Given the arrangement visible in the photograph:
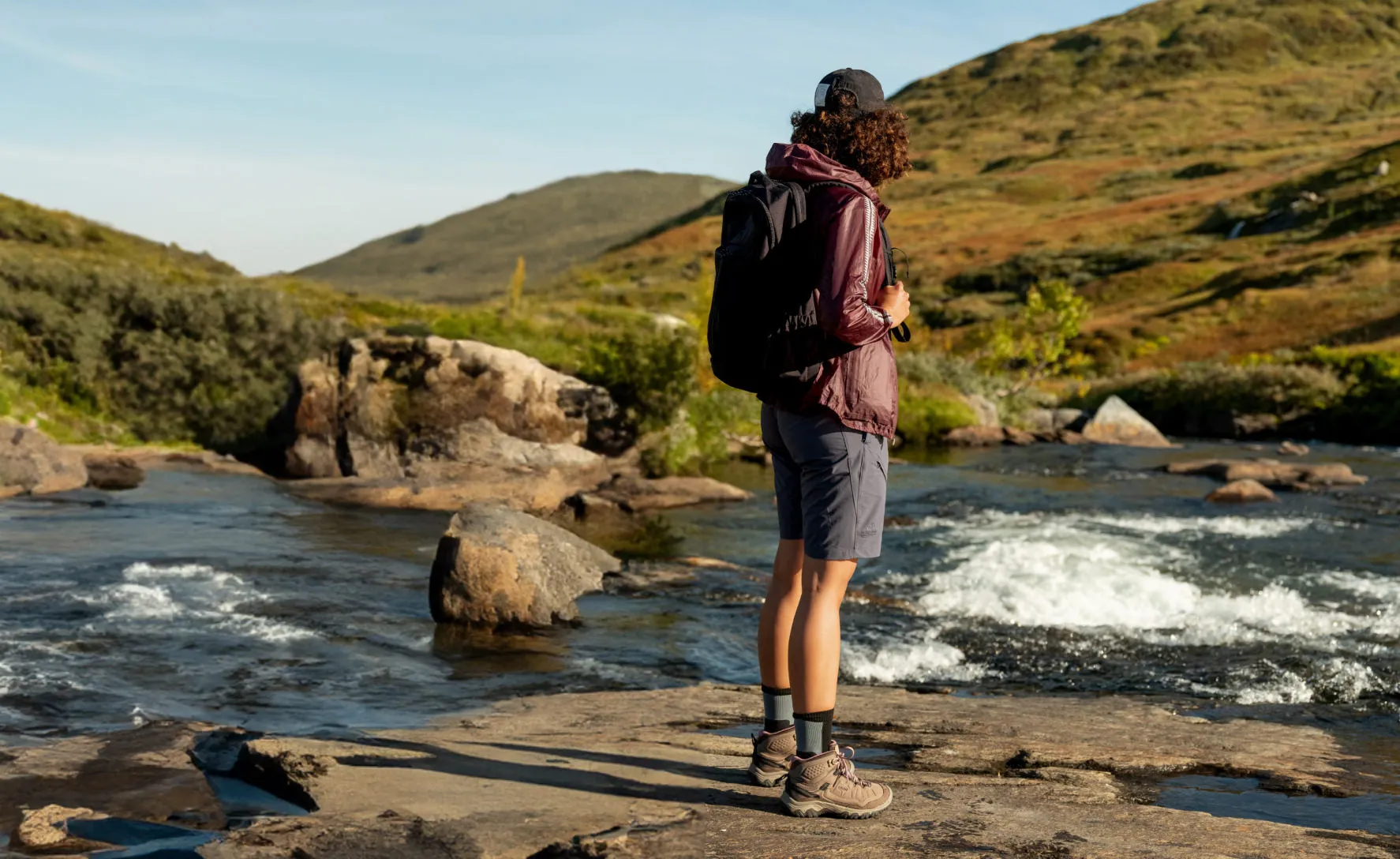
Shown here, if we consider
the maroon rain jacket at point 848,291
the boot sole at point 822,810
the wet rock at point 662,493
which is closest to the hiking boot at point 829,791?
the boot sole at point 822,810

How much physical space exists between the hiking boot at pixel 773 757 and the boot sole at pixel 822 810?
0.35 m

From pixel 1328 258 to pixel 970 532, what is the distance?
4893cm

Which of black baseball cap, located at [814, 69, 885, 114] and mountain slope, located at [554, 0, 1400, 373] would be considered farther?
mountain slope, located at [554, 0, 1400, 373]

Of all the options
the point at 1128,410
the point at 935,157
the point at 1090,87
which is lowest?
the point at 1128,410

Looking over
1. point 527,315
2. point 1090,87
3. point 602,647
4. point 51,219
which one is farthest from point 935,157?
point 602,647

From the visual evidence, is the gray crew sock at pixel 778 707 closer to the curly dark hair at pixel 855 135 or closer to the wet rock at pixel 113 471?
the curly dark hair at pixel 855 135

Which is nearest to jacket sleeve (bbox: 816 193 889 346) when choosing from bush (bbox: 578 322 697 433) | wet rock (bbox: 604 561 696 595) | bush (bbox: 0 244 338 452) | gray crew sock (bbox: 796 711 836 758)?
gray crew sock (bbox: 796 711 836 758)

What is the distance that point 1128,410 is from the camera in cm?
2806

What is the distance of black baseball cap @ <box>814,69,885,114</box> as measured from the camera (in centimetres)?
408

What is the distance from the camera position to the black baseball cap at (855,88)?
408 centimetres

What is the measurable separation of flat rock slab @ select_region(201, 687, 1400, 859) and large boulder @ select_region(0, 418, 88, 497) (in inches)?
362

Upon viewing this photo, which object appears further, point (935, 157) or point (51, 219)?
point (935, 157)

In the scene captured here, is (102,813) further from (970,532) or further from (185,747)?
(970,532)

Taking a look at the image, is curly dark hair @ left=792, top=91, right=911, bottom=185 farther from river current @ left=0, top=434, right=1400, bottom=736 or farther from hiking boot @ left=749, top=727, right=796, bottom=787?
river current @ left=0, top=434, right=1400, bottom=736
